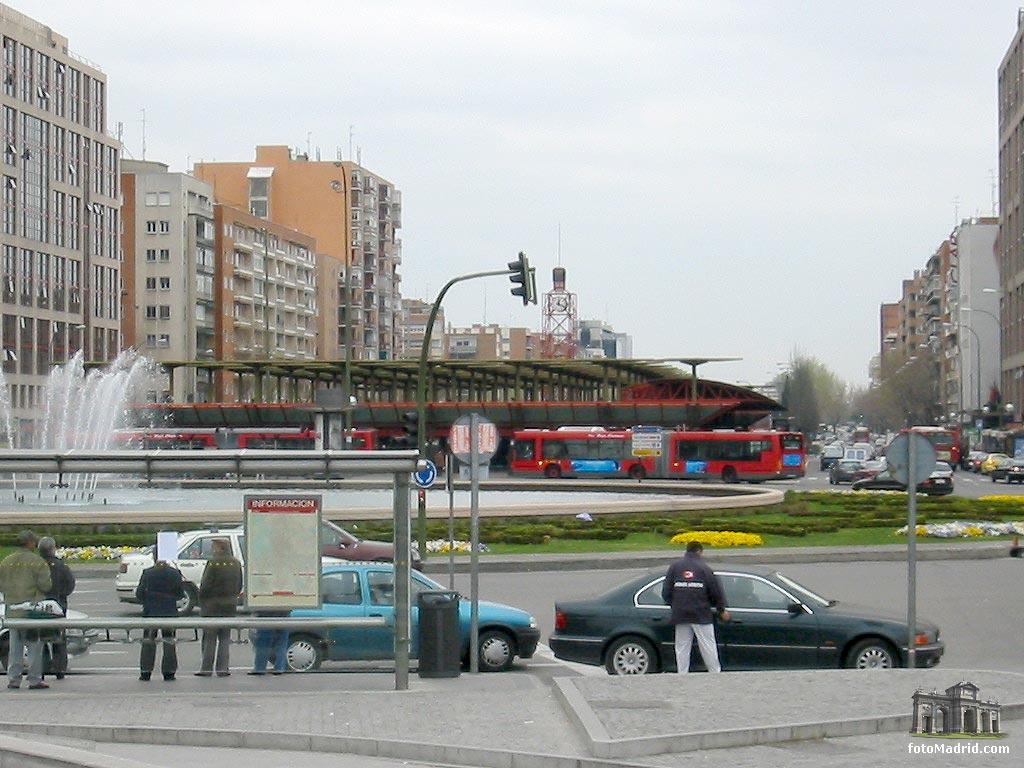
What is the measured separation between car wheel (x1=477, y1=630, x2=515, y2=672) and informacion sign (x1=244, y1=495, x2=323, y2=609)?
11.6 ft

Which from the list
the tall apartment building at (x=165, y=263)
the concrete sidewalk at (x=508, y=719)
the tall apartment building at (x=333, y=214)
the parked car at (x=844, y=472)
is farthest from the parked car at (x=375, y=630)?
the tall apartment building at (x=333, y=214)

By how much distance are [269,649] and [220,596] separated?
73 centimetres

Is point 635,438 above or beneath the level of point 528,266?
beneath

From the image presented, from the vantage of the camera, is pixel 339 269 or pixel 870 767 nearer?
pixel 870 767

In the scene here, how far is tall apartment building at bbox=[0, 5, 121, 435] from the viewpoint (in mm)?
84438

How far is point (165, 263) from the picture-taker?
112 m

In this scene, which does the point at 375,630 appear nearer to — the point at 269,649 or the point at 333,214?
the point at 269,649

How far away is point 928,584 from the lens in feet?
90.3

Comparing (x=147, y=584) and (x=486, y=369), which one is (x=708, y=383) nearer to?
(x=486, y=369)

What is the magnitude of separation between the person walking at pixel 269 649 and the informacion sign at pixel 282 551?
10.7 inches

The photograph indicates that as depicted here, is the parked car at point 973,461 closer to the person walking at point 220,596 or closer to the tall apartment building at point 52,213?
the tall apartment building at point 52,213

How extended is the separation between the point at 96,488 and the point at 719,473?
5525 centimetres

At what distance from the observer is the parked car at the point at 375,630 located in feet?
50.6

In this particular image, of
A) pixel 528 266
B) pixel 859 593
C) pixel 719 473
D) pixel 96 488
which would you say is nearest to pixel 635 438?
pixel 719 473
